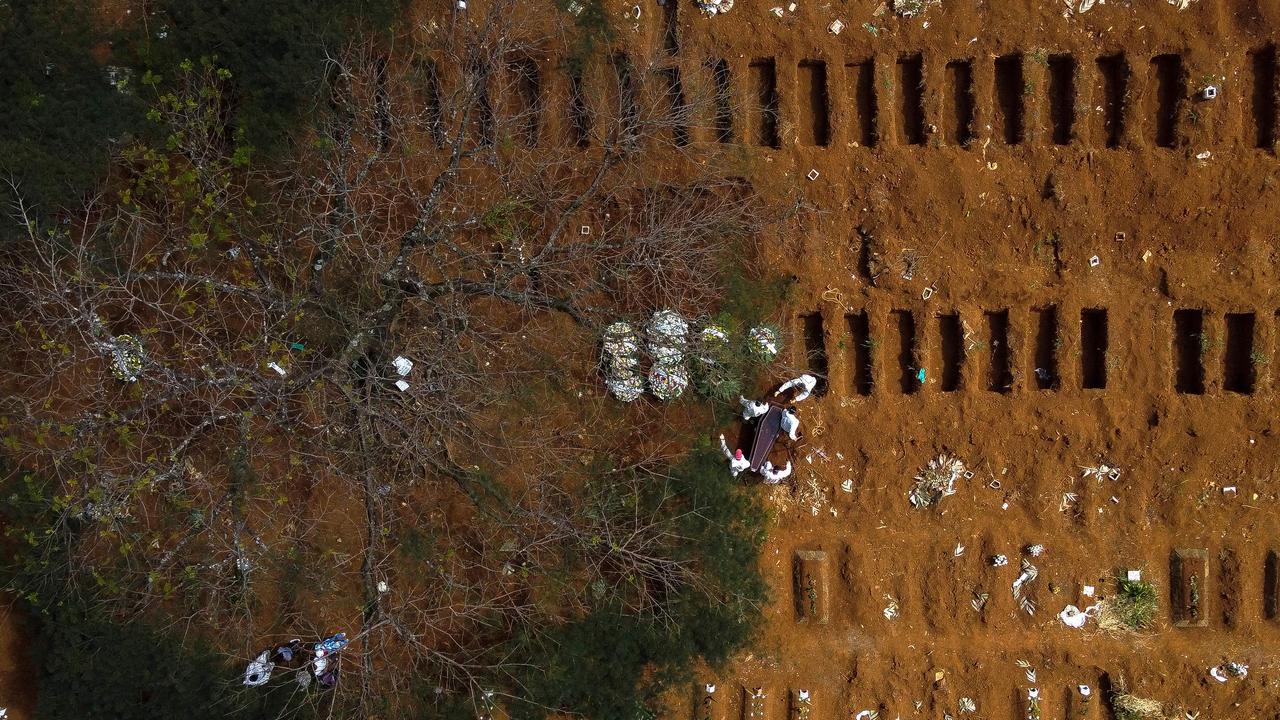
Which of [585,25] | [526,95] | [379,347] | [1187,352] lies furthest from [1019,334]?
[379,347]

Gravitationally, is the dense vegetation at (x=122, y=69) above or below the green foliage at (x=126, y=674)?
above

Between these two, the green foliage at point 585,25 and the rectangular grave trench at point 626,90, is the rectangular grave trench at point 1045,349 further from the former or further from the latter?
the green foliage at point 585,25

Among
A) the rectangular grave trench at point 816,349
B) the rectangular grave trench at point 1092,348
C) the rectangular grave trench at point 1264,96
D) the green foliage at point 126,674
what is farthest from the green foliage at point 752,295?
the green foliage at point 126,674

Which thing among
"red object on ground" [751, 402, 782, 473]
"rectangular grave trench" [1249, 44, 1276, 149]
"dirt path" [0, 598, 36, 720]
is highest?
"rectangular grave trench" [1249, 44, 1276, 149]

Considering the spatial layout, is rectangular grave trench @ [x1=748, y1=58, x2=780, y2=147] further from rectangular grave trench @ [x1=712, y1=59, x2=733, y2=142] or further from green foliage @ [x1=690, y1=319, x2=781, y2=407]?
green foliage @ [x1=690, y1=319, x2=781, y2=407]

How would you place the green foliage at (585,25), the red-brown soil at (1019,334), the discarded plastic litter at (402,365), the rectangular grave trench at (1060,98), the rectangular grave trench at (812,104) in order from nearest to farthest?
the discarded plastic litter at (402,365)
the red-brown soil at (1019,334)
the rectangular grave trench at (1060,98)
the green foliage at (585,25)
the rectangular grave trench at (812,104)

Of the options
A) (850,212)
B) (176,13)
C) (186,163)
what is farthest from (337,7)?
(850,212)

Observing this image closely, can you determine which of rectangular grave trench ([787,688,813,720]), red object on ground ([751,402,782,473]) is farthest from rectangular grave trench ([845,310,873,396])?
rectangular grave trench ([787,688,813,720])

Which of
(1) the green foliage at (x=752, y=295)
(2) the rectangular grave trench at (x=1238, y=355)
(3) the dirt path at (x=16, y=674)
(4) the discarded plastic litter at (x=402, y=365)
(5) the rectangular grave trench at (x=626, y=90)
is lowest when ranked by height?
(3) the dirt path at (x=16, y=674)
